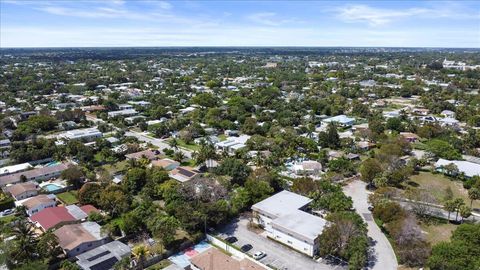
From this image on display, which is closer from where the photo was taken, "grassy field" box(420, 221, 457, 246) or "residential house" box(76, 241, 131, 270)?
"residential house" box(76, 241, 131, 270)

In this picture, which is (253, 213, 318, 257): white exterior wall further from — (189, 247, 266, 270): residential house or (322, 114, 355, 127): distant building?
(322, 114, 355, 127): distant building

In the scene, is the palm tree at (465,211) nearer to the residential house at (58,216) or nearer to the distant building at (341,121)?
the residential house at (58,216)

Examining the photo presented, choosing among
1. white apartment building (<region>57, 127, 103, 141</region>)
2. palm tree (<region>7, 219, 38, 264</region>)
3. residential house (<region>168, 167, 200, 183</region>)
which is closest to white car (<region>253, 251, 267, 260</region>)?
residential house (<region>168, 167, 200, 183</region>)

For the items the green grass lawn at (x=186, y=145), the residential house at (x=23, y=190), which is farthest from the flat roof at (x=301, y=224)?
the green grass lawn at (x=186, y=145)

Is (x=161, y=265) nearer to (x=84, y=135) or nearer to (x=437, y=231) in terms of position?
(x=437, y=231)

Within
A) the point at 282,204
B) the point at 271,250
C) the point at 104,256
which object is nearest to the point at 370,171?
the point at 282,204

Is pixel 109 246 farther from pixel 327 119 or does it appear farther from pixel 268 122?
pixel 327 119

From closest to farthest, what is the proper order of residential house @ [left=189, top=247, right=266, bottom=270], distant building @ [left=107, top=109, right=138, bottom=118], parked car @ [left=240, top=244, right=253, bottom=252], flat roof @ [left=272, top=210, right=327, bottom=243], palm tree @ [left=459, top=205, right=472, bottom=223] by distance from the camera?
residential house @ [left=189, top=247, right=266, bottom=270] < flat roof @ [left=272, top=210, right=327, bottom=243] < parked car @ [left=240, top=244, right=253, bottom=252] < palm tree @ [left=459, top=205, right=472, bottom=223] < distant building @ [left=107, top=109, right=138, bottom=118]
